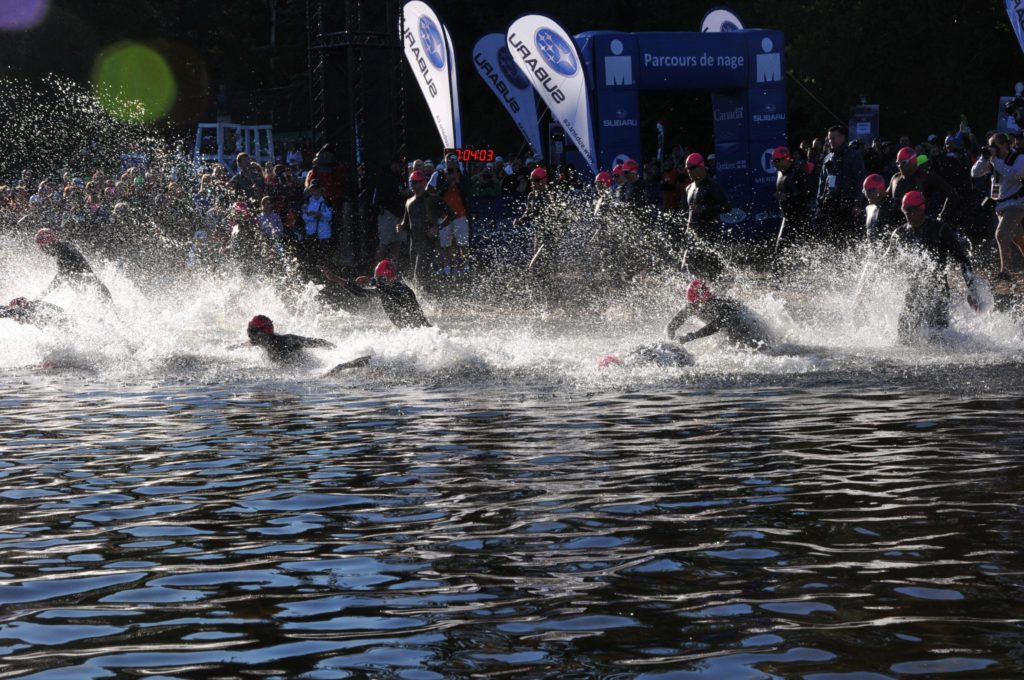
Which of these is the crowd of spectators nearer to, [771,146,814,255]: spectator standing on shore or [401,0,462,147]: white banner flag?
[771,146,814,255]: spectator standing on shore

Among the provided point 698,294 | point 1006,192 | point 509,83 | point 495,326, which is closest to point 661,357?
point 698,294

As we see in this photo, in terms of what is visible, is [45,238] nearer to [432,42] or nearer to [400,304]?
[400,304]

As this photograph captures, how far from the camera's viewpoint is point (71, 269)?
58.5 ft

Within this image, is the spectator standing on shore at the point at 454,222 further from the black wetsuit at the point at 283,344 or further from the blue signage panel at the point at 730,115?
the black wetsuit at the point at 283,344

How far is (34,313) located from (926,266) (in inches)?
396

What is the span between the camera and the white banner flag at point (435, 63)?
22656 millimetres

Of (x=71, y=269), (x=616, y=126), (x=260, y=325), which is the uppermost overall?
(x=616, y=126)

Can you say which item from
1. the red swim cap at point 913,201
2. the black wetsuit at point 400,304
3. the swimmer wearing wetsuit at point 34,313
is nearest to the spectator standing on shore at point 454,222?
the black wetsuit at point 400,304

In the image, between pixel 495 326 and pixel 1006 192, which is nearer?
pixel 1006 192

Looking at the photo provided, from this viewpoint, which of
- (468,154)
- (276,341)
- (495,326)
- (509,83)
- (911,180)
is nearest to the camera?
(276,341)

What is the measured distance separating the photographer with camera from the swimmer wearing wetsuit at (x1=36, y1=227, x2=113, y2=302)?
11.3 meters

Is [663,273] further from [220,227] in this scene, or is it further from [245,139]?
Result: [245,139]

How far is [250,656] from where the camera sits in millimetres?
5191

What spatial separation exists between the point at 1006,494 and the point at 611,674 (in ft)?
11.3
